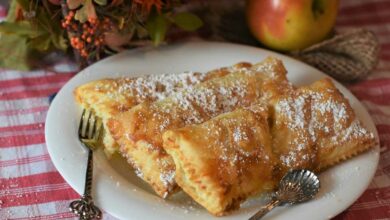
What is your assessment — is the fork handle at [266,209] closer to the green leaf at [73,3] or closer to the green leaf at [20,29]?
the green leaf at [73,3]

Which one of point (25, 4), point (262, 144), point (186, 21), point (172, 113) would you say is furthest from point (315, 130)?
point (25, 4)

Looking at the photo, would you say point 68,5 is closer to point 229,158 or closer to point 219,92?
point 219,92

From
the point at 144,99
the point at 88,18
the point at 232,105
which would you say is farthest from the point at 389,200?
the point at 88,18

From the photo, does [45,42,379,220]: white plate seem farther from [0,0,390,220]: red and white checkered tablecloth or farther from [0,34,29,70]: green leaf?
[0,34,29,70]: green leaf

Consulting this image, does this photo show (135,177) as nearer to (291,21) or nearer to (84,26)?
(84,26)

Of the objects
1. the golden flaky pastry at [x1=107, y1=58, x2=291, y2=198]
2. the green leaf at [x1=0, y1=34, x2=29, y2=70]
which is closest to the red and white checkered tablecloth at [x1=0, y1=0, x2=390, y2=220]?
the green leaf at [x1=0, y1=34, x2=29, y2=70]

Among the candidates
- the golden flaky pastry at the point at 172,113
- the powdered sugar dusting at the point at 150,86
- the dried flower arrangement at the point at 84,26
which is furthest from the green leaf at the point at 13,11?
the golden flaky pastry at the point at 172,113
